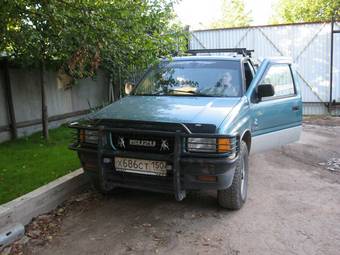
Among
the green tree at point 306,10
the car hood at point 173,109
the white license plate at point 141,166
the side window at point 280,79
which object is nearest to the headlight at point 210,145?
the car hood at point 173,109

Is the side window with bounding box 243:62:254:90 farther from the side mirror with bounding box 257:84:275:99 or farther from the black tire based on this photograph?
the black tire

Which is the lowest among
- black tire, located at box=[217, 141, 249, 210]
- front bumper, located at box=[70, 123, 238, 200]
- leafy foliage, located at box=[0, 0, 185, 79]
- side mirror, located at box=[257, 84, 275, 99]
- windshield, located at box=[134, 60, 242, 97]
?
black tire, located at box=[217, 141, 249, 210]

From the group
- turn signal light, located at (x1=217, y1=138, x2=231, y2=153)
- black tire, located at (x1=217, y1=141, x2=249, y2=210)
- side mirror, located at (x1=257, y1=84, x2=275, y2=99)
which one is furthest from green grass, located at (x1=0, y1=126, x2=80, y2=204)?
side mirror, located at (x1=257, y1=84, x2=275, y2=99)

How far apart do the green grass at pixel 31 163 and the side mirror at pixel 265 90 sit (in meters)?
2.92

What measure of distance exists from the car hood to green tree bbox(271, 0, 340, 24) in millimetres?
16513

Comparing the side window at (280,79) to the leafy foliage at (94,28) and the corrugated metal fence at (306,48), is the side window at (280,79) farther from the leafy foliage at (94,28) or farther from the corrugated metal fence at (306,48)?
the corrugated metal fence at (306,48)

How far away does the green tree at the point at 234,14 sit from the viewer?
3344 cm

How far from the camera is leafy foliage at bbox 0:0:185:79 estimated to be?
3959 millimetres

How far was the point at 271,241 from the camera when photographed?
3697mm

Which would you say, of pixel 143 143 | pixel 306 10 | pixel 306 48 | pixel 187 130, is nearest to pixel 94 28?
pixel 143 143

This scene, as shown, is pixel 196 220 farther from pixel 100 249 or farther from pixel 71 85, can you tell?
pixel 71 85

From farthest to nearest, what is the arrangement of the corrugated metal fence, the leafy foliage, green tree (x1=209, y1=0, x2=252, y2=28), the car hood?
green tree (x1=209, y1=0, x2=252, y2=28), the corrugated metal fence, the car hood, the leafy foliage

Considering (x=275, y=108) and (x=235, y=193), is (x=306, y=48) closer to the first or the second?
(x=275, y=108)

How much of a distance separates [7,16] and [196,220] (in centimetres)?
306
